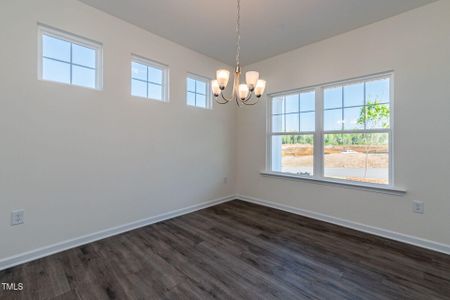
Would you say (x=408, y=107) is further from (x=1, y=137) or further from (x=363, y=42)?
(x=1, y=137)

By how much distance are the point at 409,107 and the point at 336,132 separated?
2.92ft

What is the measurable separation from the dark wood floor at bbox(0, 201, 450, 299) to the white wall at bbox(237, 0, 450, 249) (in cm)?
35

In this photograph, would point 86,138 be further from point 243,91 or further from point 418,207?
point 418,207

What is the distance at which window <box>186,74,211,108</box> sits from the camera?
3680 millimetres

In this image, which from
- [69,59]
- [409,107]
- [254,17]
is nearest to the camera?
[69,59]

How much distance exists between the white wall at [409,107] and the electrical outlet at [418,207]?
0.04 m

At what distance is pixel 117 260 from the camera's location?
7.02 ft

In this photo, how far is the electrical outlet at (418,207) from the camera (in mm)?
2451

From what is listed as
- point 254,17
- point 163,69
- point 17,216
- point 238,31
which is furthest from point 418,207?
point 17,216

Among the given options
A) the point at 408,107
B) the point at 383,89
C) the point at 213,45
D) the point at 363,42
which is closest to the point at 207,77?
the point at 213,45

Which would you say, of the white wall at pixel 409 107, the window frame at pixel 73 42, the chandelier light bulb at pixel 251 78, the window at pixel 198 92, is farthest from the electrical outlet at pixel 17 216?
the white wall at pixel 409 107

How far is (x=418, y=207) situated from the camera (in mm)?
2475

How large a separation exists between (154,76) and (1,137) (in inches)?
76.3

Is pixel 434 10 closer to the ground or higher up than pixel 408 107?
higher up
